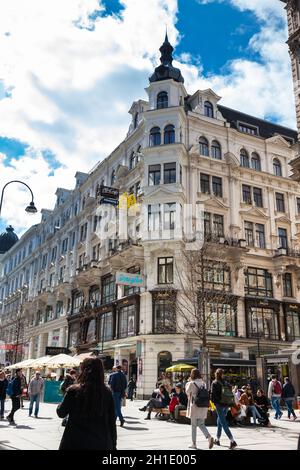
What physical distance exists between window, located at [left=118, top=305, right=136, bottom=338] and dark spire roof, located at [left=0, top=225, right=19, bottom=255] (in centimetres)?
6132

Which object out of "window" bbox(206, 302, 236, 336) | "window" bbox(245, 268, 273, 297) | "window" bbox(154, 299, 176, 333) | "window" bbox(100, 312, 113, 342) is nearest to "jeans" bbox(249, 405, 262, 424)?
"window" bbox(154, 299, 176, 333)

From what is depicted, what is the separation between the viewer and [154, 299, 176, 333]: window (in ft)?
102

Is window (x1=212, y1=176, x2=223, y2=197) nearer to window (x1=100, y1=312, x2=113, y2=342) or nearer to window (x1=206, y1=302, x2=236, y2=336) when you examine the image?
window (x1=206, y1=302, x2=236, y2=336)

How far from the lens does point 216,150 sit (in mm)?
38031

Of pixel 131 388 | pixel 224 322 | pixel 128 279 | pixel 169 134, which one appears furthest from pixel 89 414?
pixel 169 134

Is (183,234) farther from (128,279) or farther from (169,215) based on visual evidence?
(128,279)

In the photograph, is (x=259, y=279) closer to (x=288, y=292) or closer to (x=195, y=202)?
(x=288, y=292)

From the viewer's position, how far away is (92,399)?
4.25 metres

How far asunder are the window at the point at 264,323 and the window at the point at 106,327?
460 inches

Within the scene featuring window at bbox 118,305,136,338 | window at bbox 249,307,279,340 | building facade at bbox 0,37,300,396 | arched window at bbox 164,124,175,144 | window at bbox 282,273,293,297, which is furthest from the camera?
window at bbox 282,273,293,297

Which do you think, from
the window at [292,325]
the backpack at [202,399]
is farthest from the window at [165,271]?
the backpack at [202,399]

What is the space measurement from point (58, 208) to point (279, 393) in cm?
4399

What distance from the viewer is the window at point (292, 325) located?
35969 mm
